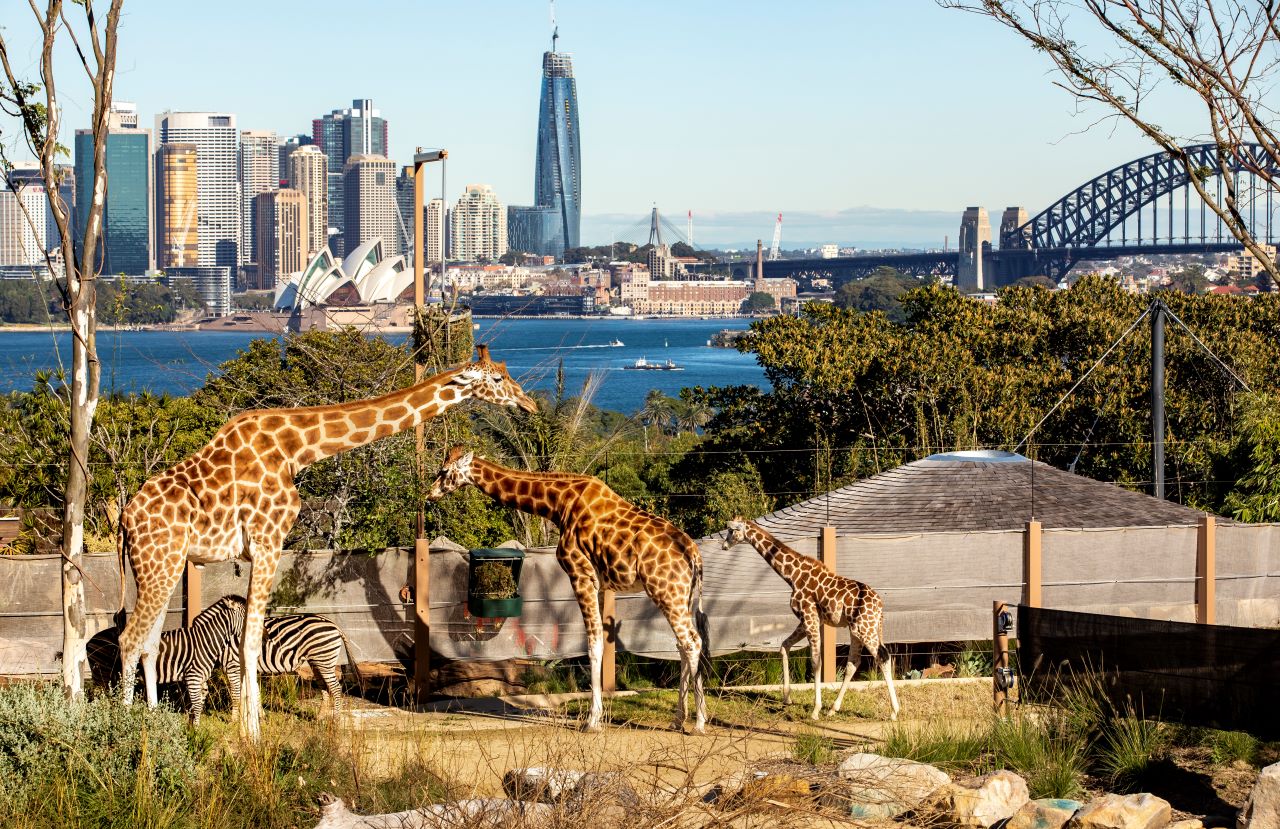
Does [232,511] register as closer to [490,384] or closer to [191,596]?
[490,384]

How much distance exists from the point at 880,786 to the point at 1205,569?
6.89 metres

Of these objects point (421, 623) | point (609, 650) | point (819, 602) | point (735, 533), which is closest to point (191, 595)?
point (421, 623)

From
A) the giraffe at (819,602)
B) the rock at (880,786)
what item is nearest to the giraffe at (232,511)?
the giraffe at (819,602)

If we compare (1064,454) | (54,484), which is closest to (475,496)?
(54,484)

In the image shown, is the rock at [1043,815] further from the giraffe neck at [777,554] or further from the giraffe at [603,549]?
the giraffe neck at [777,554]

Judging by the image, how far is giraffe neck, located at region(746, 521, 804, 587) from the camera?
12.2 meters

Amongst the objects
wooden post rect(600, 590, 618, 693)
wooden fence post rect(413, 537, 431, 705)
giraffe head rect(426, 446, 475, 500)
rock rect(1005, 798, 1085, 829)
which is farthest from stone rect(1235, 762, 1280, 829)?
wooden fence post rect(413, 537, 431, 705)

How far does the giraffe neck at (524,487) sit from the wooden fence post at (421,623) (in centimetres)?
127

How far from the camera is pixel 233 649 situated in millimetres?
11492

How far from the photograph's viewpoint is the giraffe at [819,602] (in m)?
12.0

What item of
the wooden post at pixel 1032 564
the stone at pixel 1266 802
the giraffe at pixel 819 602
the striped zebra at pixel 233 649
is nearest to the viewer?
the stone at pixel 1266 802

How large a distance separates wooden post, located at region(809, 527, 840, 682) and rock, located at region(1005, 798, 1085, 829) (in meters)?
4.71

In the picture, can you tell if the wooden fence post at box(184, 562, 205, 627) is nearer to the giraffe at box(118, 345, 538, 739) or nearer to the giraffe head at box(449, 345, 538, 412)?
the giraffe at box(118, 345, 538, 739)

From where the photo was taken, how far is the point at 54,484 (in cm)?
2380
